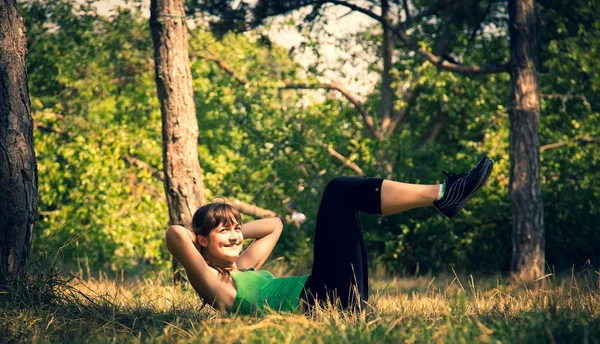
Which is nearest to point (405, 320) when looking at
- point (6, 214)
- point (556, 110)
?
point (6, 214)

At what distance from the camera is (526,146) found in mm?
9344

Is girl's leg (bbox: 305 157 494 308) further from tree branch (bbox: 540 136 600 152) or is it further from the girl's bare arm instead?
tree branch (bbox: 540 136 600 152)

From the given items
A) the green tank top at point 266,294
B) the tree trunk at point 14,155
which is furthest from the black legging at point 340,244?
the tree trunk at point 14,155

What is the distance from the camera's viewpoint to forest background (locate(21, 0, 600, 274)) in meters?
11.0

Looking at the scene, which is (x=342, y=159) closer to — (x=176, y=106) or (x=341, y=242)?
(x=176, y=106)

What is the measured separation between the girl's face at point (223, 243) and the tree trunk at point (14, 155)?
1457 millimetres

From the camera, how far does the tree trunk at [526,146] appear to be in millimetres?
9305

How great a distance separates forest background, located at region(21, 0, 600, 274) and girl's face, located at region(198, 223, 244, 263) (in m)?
6.57

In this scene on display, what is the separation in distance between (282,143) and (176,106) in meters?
5.99

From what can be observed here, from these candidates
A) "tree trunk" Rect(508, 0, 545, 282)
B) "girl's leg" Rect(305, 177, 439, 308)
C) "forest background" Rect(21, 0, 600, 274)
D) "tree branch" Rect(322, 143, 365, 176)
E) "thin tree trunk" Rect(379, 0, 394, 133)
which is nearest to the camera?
"girl's leg" Rect(305, 177, 439, 308)

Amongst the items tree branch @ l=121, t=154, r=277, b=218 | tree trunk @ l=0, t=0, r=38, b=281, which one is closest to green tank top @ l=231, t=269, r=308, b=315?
tree trunk @ l=0, t=0, r=38, b=281

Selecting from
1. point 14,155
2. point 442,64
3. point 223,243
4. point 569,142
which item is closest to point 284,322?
point 223,243

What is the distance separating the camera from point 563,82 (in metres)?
13.3

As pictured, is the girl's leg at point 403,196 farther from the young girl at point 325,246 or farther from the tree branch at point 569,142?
the tree branch at point 569,142
